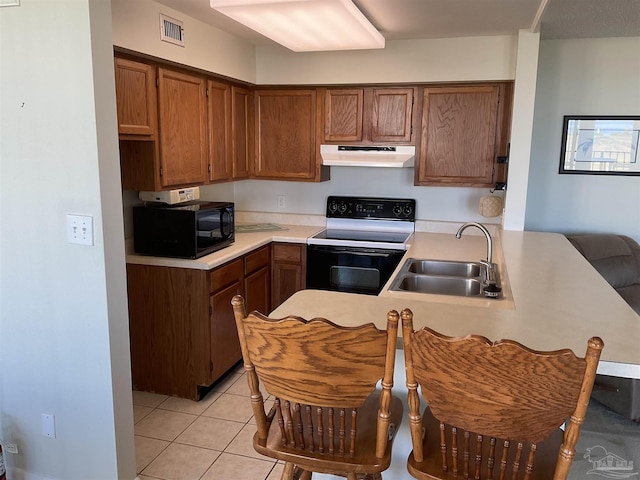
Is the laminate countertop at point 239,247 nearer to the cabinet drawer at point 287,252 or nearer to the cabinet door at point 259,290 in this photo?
the cabinet drawer at point 287,252

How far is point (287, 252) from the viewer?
3.82 m

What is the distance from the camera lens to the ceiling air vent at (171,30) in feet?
9.16

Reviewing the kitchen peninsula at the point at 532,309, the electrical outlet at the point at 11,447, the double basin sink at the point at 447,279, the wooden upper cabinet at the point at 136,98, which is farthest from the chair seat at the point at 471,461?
the wooden upper cabinet at the point at 136,98

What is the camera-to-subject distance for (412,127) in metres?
3.80

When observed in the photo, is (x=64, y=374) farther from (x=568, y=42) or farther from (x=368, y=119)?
(x=568, y=42)

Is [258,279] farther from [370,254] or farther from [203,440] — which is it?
[203,440]

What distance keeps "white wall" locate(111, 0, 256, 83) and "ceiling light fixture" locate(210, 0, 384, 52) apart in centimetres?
68

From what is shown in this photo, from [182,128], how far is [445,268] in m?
1.80

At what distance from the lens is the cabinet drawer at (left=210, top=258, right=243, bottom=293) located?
3.05m

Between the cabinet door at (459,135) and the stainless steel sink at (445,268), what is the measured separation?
0.98 meters

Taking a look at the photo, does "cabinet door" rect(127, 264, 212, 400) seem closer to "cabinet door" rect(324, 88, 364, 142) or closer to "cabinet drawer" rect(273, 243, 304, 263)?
"cabinet drawer" rect(273, 243, 304, 263)

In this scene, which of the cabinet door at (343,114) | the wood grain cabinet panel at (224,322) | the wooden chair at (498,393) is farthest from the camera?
the cabinet door at (343,114)

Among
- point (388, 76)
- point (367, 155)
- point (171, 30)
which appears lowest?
point (367, 155)

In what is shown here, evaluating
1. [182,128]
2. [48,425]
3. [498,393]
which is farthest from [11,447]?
[498,393]
